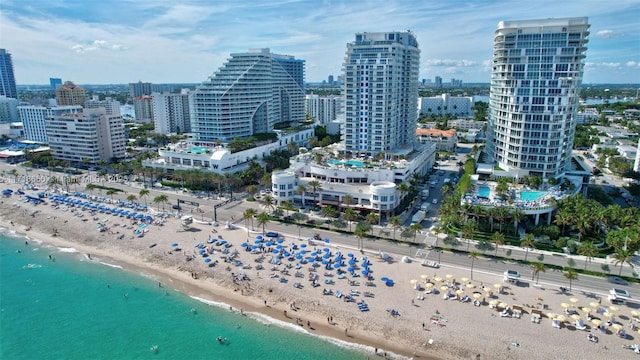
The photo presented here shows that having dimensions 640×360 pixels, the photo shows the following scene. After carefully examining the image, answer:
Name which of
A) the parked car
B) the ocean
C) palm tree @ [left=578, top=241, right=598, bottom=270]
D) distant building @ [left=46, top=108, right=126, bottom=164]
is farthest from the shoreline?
distant building @ [left=46, top=108, right=126, bottom=164]

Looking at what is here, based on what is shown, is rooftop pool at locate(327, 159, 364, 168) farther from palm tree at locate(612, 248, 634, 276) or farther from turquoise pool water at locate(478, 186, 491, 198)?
palm tree at locate(612, 248, 634, 276)

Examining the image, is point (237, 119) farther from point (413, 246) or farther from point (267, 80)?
point (413, 246)

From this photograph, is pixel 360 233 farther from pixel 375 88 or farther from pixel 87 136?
pixel 87 136

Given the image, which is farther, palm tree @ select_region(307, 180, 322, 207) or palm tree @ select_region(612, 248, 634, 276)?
palm tree @ select_region(307, 180, 322, 207)

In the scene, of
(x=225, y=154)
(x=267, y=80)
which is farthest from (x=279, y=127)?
(x=225, y=154)

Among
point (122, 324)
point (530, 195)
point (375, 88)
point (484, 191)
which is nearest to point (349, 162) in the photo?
point (375, 88)

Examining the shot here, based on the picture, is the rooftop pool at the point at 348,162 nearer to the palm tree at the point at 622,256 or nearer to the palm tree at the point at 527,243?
the palm tree at the point at 527,243
